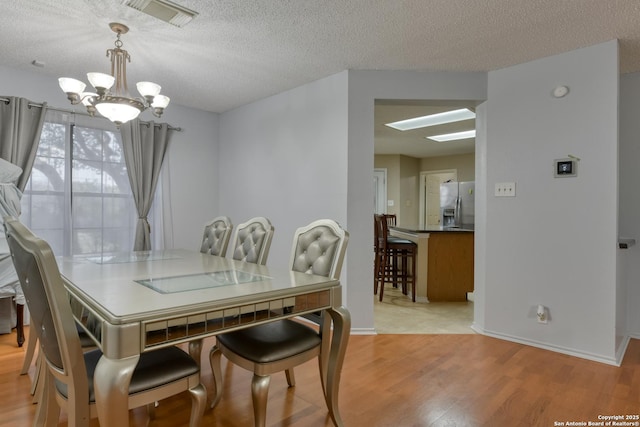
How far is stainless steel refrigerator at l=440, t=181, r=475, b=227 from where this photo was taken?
6.65m

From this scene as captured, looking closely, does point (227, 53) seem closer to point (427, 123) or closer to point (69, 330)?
point (69, 330)

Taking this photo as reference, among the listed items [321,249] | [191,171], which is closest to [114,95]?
[321,249]

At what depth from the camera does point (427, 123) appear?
5.18 m

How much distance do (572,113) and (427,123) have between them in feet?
8.29

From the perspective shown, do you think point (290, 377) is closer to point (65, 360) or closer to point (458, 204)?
point (65, 360)

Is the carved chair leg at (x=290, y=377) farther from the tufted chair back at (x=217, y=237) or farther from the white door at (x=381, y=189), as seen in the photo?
the white door at (x=381, y=189)

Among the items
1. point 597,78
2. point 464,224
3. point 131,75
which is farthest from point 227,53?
point 464,224

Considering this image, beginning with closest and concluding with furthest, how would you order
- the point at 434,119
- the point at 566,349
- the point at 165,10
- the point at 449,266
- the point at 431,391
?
the point at 431,391, the point at 165,10, the point at 566,349, the point at 449,266, the point at 434,119

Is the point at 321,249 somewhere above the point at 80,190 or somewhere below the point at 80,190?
below

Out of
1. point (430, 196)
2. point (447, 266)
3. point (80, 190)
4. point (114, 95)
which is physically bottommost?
point (447, 266)

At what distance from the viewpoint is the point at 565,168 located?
276 centimetres

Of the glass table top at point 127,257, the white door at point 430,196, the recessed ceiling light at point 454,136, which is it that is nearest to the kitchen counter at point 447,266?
the recessed ceiling light at point 454,136

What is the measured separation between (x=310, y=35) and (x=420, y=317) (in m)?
2.81

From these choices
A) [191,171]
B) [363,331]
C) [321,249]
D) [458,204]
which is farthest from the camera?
[458,204]
